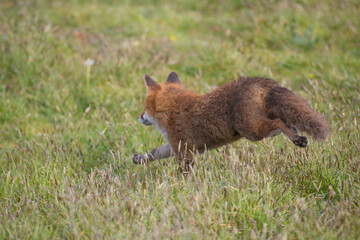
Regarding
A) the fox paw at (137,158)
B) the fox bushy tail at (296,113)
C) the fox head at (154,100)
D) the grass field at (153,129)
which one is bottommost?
the fox paw at (137,158)

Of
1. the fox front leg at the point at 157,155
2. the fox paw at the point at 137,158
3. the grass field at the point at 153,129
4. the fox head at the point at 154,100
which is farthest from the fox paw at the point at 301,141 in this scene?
the fox paw at the point at 137,158

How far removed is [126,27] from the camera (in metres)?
10.1

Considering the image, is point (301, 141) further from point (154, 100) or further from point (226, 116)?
point (154, 100)

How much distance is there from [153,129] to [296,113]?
2808mm

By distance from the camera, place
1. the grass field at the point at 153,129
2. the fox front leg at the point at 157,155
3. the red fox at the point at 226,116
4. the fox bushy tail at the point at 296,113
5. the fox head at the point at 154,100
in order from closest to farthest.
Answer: the grass field at the point at 153,129
the fox bushy tail at the point at 296,113
the red fox at the point at 226,116
the fox head at the point at 154,100
the fox front leg at the point at 157,155

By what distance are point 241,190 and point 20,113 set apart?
14.9 ft

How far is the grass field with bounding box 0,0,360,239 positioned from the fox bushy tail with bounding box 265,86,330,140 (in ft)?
1.74

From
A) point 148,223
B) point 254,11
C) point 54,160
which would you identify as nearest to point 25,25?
point 54,160

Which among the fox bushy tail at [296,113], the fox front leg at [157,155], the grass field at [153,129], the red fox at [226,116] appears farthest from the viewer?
the fox front leg at [157,155]

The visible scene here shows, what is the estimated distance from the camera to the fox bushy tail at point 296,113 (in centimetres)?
391

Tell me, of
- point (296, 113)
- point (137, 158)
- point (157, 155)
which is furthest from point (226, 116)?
point (137, 158)

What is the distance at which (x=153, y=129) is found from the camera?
6383mm

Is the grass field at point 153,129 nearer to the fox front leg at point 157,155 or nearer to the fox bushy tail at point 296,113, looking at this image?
the fox front leg at point 157,155

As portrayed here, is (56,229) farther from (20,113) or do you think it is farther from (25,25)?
(25,25)
